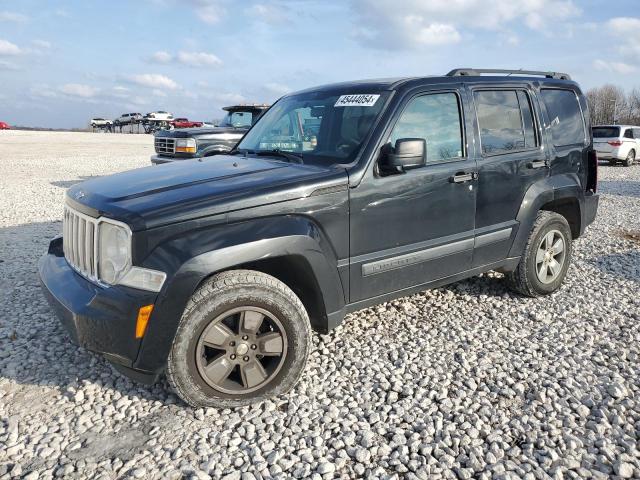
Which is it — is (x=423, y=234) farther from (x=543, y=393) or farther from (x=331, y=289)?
(x=543, y=393)

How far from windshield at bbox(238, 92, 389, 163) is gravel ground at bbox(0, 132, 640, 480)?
1.50 metres

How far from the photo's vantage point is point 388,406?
9.95 ft

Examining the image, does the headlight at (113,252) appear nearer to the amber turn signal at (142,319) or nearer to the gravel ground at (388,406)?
the amber turn signal at (142,319)

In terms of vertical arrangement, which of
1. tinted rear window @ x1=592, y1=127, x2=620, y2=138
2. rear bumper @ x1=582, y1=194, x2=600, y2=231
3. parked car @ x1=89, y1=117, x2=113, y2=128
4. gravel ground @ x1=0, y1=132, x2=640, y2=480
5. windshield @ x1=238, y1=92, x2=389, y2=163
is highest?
parked car @ x1=89, y1=117, x2=113, y2=128

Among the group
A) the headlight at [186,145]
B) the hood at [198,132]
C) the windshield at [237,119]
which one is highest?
the windshield at [237,119]

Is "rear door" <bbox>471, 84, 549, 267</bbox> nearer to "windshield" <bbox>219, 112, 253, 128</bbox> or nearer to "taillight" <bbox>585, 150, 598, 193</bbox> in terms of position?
"taillight" <bbox>585, 150, 598, 193</bbox>

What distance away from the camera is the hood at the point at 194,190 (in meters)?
2.71

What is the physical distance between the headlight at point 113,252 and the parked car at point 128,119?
199 ft

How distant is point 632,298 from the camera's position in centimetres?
Result: 482

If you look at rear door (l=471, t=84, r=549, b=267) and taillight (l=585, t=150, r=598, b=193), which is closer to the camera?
rear door (l=471, t=84, r=549, b=267)

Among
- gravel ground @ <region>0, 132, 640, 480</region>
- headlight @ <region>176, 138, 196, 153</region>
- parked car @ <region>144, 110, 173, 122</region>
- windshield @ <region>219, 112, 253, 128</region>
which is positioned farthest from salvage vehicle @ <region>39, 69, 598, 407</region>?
parked car @ <region>144, 110, 173, 122</region>

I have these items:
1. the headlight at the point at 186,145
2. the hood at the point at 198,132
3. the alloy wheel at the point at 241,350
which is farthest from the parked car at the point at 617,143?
the alloy wheel at the point at 241,350

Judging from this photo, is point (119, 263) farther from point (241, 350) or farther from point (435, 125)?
point (435, 125)

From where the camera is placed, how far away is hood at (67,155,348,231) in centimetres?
271
